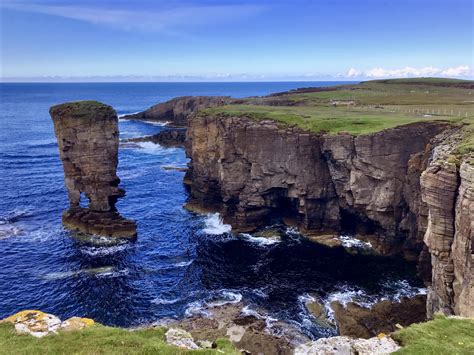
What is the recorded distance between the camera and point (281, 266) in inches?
2082

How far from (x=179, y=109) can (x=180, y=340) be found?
150 m

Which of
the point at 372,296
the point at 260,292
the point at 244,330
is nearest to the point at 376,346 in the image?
the point at 244,330

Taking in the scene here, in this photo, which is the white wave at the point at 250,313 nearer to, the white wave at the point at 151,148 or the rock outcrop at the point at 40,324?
the rock outcrop at the point at 40,324

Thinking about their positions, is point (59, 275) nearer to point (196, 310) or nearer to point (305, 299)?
point (196, 310)

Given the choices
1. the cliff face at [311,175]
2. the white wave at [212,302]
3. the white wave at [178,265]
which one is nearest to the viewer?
the white wave at [212,302]

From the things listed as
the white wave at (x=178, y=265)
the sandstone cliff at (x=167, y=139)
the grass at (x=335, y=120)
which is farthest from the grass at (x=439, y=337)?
the sandstone cliff at (x=167, y=139)

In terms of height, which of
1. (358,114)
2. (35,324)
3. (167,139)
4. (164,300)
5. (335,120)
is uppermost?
(358,114)

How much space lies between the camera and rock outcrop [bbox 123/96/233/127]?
15677 centimetres

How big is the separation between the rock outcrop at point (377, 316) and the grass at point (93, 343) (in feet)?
70.4

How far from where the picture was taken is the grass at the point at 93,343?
20.9 metres

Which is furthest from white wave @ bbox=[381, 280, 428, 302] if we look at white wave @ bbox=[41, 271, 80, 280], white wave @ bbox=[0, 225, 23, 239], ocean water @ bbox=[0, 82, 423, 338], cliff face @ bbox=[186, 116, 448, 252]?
white wave @ bbox=[0, 225, 23, 239]

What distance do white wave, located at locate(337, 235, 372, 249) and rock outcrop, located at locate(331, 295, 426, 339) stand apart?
1305 centimetres

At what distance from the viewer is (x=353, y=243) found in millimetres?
58438

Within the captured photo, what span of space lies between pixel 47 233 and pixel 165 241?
17373 millimetres
